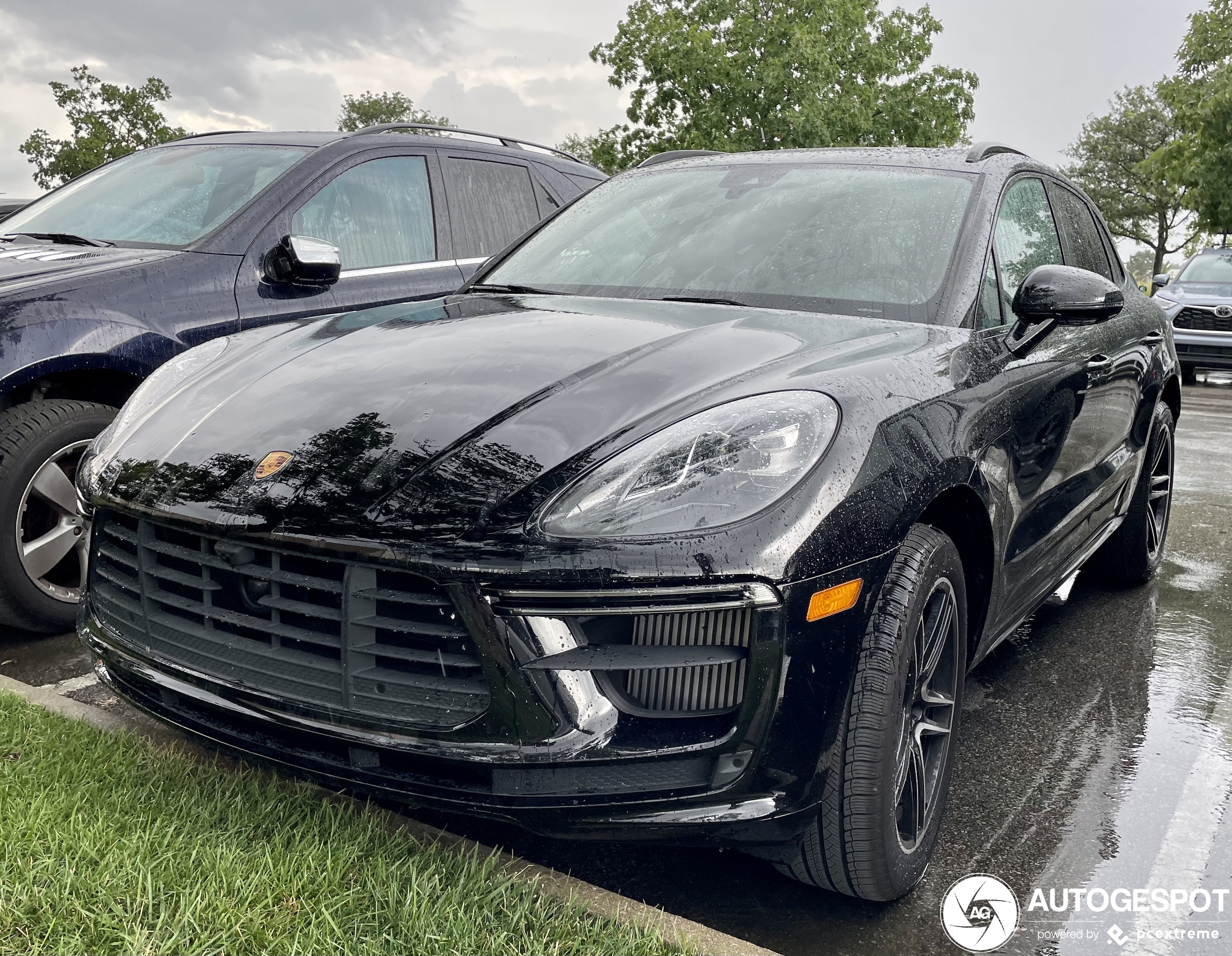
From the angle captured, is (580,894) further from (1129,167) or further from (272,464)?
(1129,167)

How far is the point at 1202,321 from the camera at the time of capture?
48.6 feet

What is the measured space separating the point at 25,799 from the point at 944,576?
2.07 meters

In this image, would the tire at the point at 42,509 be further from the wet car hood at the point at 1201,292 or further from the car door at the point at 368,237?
the wet car hood at the point at 1201,292

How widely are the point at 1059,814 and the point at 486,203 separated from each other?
3.94 meters

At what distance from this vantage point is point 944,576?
247 cm

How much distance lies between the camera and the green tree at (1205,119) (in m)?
25.5

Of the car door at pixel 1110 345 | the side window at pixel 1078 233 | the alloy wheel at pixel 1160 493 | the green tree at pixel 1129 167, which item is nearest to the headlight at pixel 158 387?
the car door at pixel 1110 345

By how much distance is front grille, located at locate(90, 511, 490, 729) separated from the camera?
209 cm

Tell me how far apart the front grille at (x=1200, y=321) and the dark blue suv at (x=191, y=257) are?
11500 millimetres

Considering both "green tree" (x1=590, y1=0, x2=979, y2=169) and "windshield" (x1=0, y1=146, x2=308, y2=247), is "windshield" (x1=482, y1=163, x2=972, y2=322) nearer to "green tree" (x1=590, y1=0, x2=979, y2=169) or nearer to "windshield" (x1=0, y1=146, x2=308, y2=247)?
"windshield" (x1=0, y1=146, x2=308, y2=247)

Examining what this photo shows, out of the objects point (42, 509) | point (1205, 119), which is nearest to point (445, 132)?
point (42, 509)

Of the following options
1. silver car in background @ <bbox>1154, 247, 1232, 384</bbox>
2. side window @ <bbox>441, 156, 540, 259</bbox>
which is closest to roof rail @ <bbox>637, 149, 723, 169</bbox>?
side window @ <bbox>441, 156, 540, 259</bbox>

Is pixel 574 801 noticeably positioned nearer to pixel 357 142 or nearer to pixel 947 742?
pixel 947 742

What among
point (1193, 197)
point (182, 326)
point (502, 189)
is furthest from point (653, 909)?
point (1193, 197)
